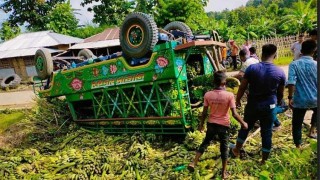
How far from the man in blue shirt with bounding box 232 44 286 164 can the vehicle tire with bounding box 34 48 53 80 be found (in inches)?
217

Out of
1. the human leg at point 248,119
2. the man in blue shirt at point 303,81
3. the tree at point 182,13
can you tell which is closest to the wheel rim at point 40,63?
the human leg at point 248,119

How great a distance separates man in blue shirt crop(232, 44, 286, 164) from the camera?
12.4 feet

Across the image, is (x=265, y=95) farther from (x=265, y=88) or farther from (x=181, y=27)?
(x=181, y=27)

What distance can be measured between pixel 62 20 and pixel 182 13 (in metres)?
15.5

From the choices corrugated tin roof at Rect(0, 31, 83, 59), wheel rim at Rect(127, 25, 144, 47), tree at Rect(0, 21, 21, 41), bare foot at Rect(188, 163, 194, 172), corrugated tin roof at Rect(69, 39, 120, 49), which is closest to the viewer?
bare foot at Rect(188, 163, 194, 172)

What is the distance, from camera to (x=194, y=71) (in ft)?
22.2

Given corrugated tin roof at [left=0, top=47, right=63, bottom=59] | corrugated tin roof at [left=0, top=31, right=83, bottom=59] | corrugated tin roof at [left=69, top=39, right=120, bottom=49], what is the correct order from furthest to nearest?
corrugated tin roof at [left=0, top=31, right=83, bottom=59]
corrugated tin roof at [left=0, top=47, right=63, bottom=59]
corrugated tin roof at [left=69, top=39, right=120, bottom=49]

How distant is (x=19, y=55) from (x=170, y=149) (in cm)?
2003

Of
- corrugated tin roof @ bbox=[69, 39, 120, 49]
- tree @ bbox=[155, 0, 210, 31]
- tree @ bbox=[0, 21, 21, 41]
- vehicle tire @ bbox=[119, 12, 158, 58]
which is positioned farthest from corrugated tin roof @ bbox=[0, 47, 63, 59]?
vehicle tire @ bbox=[119, 12, 158, 58]

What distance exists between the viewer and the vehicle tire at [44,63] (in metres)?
7.70

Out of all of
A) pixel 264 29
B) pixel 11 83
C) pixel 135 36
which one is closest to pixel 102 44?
pixel 11 83

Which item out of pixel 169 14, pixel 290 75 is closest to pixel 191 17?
pixel 169 14

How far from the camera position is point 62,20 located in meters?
29.7

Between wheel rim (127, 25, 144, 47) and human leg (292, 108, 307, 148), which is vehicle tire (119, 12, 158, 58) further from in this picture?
human leg (292, 108, 307, 148)
